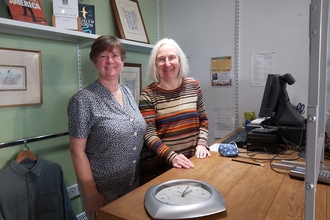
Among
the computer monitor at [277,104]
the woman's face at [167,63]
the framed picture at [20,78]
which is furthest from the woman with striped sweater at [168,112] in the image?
the framed picture at [20,78]

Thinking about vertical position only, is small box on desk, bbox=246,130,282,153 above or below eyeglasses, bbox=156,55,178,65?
below

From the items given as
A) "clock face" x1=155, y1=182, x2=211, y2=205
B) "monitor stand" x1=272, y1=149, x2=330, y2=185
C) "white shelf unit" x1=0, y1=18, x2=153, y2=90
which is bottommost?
"clock face" x1=155, y1=182, x2=211, y2=205

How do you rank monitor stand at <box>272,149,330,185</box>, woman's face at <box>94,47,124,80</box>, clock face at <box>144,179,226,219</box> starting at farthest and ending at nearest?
woman's face at <box>94,47,124,80</box> < monitor stand at <box>272,149,330,185</box> < clock face at <box>144,179,226,219</box>

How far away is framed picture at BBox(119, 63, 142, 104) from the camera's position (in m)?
2.29

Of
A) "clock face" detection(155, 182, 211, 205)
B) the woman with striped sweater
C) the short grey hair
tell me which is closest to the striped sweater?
the woman with striped sweater

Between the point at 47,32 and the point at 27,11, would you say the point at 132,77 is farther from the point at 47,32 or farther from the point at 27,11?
the point at 27,11

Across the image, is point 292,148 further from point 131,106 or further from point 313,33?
point 313,33

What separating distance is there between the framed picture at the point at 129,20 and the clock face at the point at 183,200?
1.58 metres

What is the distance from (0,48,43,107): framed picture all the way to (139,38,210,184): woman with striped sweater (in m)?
0.68

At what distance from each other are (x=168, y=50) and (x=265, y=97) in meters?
0.72

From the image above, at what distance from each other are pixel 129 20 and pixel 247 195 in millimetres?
1865

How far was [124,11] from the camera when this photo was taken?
2.26 metres

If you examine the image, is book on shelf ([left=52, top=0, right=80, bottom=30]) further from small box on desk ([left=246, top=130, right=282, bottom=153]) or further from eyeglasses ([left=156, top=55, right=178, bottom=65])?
small box on desk ([left=246, top=130, right=282, bottom=153])

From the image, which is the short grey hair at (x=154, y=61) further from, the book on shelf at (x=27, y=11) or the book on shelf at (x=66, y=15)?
the book on shelf at (x=27, y=11)
